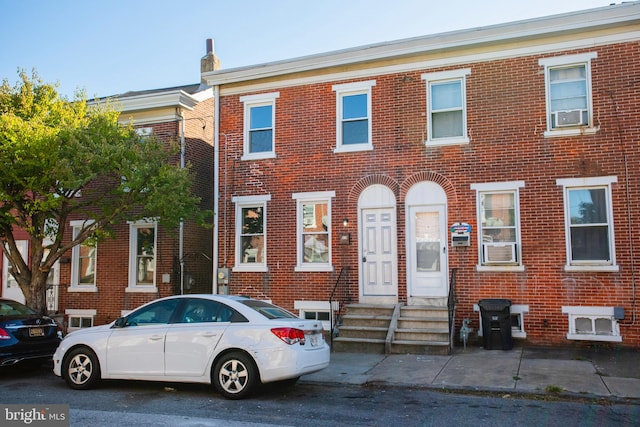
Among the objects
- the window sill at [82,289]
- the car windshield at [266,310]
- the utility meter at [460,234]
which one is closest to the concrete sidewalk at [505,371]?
the car windshield at [266,310]

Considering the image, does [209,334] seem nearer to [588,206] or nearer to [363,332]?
[363,332]

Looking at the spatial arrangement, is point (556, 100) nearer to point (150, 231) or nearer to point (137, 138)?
point (137, 138)

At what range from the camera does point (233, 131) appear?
50.8ft

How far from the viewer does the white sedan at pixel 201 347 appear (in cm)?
795

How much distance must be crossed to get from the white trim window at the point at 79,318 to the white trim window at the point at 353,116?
8642 millimetres

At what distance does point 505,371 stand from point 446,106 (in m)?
6.44

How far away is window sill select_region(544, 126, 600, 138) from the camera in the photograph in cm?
1217

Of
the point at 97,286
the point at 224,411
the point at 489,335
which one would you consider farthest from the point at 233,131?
the point at 224,411

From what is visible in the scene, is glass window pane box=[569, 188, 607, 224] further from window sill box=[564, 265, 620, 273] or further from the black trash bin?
the black trash bin

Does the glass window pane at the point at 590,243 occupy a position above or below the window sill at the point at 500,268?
above

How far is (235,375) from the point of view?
26.3ft

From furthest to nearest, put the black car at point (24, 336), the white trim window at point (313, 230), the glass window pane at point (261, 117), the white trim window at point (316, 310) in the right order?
1. the glass window pane at point (261, 117)
2. the white trim window at point (313, 230)
3. the white trim window at point (316, 310)
4. the black car at point (24, 336)

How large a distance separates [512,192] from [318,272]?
4899mm

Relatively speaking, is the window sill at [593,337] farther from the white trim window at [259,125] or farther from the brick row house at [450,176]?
the white trim window at [259,125]
